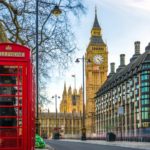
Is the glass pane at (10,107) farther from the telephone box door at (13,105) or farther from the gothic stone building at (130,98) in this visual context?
the gothic stone building at (130,98)

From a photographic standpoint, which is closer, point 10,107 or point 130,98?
point 10,107

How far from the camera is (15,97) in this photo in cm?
904

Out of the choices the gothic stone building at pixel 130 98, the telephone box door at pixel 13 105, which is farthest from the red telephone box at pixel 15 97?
the gothic stone building at pixel 130 98

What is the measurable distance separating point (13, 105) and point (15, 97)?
15cm

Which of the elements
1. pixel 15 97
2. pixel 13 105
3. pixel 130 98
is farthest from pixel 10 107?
pixel 130 98

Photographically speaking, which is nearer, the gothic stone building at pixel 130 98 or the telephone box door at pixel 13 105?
the telephone box door at pixel 13 105

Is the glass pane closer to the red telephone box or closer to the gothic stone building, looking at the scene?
the red telephone box

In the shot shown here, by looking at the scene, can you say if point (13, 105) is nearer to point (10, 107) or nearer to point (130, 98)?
point (10, 107)

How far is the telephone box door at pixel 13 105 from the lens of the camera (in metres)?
8.95

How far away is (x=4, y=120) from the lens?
29.5 feet

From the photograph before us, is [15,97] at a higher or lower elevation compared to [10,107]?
higher

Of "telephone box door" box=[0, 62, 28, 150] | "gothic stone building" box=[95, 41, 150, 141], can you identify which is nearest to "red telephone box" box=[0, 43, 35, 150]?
"telephone box door" box=[0, 62, 28, 150]

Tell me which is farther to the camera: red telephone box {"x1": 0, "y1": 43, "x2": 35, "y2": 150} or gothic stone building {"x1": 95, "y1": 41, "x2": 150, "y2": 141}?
gothic stone building {"x1": 95, "y1": 41, "x2": 150, "y2": 141}

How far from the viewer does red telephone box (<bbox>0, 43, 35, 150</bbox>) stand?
896 centimetres
